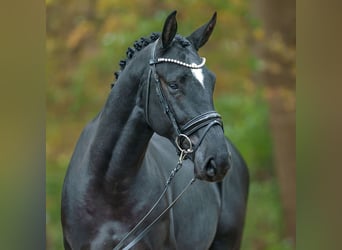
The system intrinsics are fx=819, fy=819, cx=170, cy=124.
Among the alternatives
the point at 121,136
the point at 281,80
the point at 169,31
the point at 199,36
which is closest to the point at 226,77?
the point at 281,80

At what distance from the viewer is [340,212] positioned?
4.09 metres

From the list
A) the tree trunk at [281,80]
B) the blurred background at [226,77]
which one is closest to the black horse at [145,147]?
the blurred background at [226,77]

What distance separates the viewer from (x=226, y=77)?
9.07m

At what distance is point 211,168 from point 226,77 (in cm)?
542

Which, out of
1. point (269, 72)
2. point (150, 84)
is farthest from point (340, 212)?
point (269, 72)

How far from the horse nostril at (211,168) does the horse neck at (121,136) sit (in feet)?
1.60

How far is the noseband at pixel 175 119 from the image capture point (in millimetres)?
3748

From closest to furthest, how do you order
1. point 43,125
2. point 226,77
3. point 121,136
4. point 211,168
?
1. point 211,168
2. point 43,125
3. point 121,136
4. point 226,77

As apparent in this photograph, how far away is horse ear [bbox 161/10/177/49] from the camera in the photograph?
3.81 metres

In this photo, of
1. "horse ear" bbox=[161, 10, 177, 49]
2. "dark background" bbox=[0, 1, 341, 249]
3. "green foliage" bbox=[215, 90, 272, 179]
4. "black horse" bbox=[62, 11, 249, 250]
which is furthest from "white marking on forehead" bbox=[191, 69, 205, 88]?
"green foliage" bbox=[215, 90, 272, 179]

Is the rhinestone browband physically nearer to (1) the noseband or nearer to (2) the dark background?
(1) the noseband

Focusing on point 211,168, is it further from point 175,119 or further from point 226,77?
point 226,77

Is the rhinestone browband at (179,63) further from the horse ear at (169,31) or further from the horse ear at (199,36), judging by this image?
the horse ear at (199,36)

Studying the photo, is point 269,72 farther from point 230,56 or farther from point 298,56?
point 298,56
